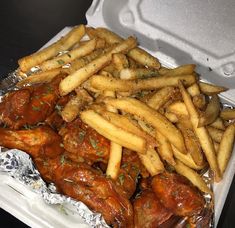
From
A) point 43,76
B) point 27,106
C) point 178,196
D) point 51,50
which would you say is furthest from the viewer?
point 51,50

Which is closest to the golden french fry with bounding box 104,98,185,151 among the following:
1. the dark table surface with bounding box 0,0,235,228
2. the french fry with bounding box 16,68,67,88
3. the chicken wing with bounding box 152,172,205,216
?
the chicken wing with bounding box 152,172,205,216

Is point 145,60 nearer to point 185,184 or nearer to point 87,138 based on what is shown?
point 87,138

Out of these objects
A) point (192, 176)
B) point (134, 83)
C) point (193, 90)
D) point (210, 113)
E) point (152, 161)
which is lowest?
point (192, 176)

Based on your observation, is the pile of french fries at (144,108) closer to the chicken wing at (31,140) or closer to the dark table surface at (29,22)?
the chicken wing at (31,140)

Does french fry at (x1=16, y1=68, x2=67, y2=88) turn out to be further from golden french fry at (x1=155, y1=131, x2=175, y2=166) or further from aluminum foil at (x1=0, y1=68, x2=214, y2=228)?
golden french fry at (x1=155, y1=131, x2=175, y2=166)

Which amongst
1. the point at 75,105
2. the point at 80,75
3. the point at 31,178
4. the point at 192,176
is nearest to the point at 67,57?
the point at 80,75

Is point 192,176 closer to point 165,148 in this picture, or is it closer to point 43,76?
point 165,148

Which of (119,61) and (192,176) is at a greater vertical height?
(119,61)

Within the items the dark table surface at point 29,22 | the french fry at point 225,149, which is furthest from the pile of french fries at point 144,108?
the dark table surface at point 29,22
